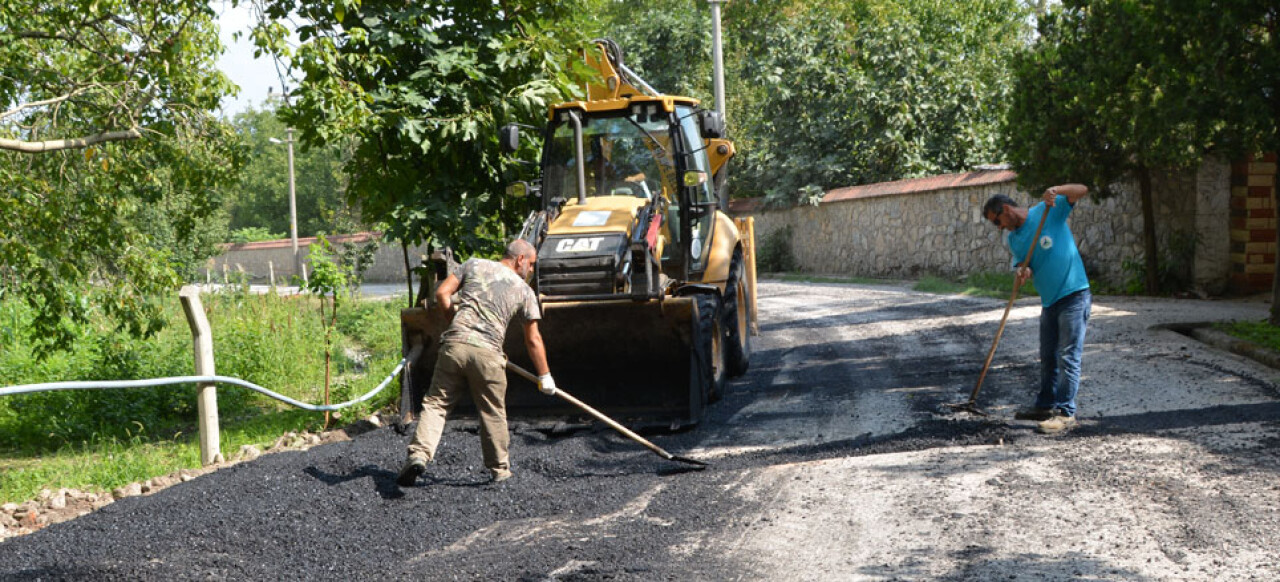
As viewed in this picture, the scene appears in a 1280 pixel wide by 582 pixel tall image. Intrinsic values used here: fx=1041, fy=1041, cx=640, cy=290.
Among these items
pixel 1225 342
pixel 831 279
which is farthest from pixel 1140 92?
pixel 831 279

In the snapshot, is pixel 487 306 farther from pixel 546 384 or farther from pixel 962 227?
pixel 962 227

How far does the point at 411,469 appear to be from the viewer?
20.2 feet

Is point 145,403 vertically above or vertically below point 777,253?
below

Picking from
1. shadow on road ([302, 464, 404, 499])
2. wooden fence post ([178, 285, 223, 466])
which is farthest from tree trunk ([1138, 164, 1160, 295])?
wooden fence post ([178, 285, 223, 466])

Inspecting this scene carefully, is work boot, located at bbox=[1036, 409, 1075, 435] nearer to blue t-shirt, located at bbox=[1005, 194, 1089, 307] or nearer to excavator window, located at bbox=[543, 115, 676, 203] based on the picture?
blue t-shirt, located at bbox=[1005, 194, 1089, 307]

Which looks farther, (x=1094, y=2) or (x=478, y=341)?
(x=1094, y=2)

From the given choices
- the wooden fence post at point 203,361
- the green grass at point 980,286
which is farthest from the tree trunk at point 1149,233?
the wooden fence post at point 203,361

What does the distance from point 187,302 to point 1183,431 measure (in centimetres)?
658

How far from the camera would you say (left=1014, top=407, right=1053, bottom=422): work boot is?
716cm

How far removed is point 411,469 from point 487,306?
3.58 feet

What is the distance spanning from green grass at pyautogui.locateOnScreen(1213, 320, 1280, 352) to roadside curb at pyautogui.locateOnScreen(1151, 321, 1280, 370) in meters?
0.09

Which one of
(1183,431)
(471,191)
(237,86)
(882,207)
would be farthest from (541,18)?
(882,207)

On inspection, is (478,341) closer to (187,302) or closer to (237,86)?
(187,302)

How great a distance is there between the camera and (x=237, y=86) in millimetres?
10266
